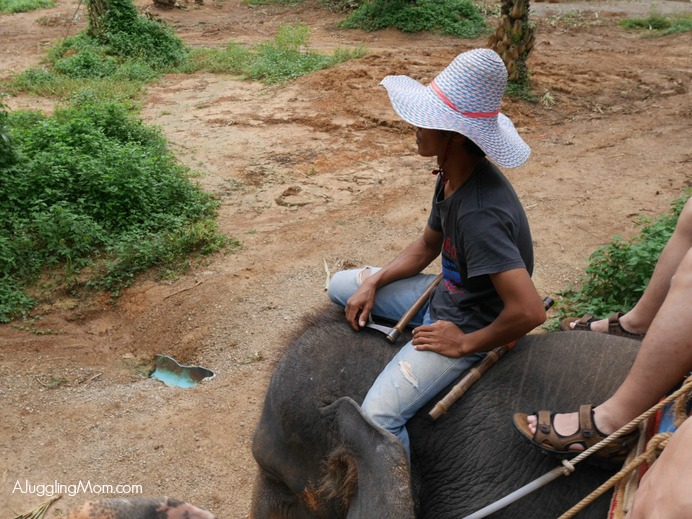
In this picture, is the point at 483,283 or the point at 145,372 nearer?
the point at 483,283

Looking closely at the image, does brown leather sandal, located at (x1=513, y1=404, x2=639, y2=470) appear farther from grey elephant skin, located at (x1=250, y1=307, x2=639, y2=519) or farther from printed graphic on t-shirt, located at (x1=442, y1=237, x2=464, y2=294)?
printed graphic on t-shirt, located at (x1=442, y1=237, x2=464, y2=294)

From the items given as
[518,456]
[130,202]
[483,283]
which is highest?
[483,283]

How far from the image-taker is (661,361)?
6.27 ft

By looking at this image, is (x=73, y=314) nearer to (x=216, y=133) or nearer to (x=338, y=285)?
(x=338, y=285)

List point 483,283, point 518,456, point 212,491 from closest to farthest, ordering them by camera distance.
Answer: point 518,456 < point 483,283 < point 212,491

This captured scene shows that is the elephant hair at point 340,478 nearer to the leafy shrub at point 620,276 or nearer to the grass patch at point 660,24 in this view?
the leafy shrub at point 620,276

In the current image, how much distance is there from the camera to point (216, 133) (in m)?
9.36

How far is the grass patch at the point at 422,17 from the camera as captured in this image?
15.7m

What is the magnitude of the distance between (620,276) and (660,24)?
43.5 feet

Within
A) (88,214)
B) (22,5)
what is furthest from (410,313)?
(22,5)

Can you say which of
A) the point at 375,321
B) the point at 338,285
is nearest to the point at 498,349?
the point at 375,321

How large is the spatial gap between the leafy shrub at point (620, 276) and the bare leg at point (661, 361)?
9.09 feet

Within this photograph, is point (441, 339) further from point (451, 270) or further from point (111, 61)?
point (111, 61)

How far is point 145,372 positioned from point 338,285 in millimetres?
→ 2750
